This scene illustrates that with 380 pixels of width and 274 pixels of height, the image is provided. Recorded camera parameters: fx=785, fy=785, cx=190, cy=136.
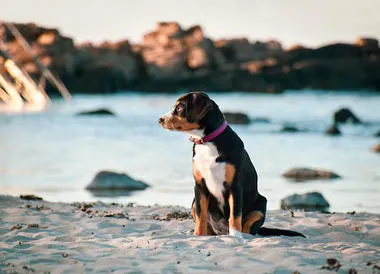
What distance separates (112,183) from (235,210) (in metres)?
9.11

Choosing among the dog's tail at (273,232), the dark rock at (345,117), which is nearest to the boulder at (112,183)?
the dog's tail at (273,232)

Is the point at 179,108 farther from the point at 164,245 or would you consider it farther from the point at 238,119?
the point at 238,119

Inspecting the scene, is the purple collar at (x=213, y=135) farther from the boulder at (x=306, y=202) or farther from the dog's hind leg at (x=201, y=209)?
the boulder at (x=306, y=202)

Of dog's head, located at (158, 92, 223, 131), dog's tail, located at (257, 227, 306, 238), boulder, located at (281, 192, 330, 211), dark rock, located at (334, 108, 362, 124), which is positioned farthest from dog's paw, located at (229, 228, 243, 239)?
dark rock, located at (334, 108, 362, 124)

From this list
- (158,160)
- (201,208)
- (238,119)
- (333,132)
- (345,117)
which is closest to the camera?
(201,208)

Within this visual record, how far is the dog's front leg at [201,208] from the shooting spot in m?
8.77

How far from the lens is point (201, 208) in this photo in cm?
890

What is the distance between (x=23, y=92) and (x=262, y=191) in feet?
313

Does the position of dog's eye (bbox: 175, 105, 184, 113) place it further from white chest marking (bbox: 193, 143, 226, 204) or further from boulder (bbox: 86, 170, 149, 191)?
boulder (bbox: 86, 170, 149, 191)

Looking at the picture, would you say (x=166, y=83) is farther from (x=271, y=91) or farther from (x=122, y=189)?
(x=122, y=189)

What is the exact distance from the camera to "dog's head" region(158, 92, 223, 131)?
8438mm

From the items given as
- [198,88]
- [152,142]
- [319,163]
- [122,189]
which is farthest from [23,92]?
[122,189]

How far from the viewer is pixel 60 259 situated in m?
7.64

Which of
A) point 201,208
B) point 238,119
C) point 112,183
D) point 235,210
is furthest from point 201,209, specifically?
point 238,119
